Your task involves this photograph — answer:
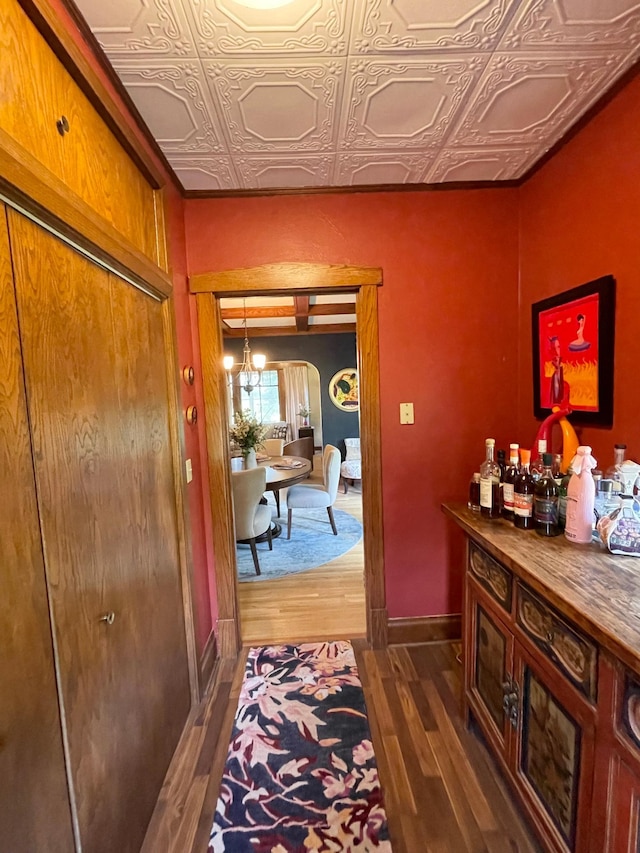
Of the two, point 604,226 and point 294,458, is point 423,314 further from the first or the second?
point 294,458

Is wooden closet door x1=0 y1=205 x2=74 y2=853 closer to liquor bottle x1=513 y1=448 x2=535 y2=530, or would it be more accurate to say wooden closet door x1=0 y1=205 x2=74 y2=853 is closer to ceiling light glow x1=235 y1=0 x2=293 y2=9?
ceiling light glow x1=235 y1=0 x2=293 y2=9

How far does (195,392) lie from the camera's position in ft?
7.24

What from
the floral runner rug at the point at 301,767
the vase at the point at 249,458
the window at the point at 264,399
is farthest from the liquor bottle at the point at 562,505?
the window at the point at 264,399

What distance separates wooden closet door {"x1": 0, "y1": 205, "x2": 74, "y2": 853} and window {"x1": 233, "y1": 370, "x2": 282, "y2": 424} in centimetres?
688

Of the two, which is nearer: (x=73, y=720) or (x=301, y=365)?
(x=73, y=720)

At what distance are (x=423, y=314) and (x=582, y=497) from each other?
4.17ft

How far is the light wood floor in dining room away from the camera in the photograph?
2.54 m

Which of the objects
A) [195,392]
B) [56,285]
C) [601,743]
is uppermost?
[56,285]

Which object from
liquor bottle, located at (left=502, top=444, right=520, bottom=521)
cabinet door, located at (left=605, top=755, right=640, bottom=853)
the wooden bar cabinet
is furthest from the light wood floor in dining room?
cabinet door, located at (left=605, top=755, right=640, bottom=853)

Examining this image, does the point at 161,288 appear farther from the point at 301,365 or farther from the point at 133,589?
the point at 301,365

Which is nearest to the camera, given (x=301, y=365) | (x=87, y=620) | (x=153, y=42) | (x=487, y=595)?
(x=87, y=620)

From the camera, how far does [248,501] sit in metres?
3.22

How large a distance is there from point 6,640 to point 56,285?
80cm

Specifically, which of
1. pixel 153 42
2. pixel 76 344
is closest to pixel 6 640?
pixel 76 344
